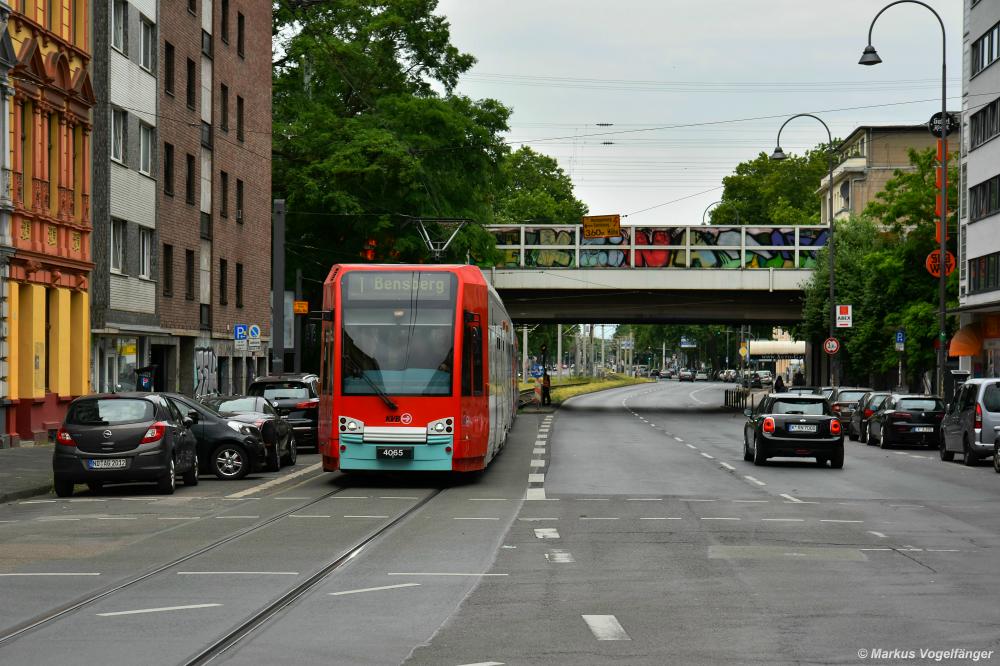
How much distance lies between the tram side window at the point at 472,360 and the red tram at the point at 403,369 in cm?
2

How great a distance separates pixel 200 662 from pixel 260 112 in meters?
48.9

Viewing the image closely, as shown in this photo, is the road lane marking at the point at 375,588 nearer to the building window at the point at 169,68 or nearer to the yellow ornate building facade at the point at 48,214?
the yellow ornate building facade at the point at 48,214

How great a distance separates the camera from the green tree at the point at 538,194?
97125 mm

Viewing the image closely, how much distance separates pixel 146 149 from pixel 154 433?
23513mm

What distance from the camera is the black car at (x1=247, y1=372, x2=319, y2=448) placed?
32281 millimetres

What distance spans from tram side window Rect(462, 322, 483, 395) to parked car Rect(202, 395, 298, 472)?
4.85 metres

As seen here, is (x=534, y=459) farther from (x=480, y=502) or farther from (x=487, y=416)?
(x=480, y=502)

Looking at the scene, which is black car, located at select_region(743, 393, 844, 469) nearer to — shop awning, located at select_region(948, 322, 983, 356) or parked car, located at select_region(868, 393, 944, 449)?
parked car, located at select_region(868, 393, 944, 449)

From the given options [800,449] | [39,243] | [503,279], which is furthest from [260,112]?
[800,449]

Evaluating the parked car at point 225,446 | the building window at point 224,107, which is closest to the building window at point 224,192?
the building window at point 224,107

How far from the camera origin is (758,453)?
1116 inches

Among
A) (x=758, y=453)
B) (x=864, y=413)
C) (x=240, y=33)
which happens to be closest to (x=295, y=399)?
(x=758, y=453)

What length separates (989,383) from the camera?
29281 millimetres

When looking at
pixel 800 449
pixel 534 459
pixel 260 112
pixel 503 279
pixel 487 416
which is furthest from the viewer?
pixel 503 279
